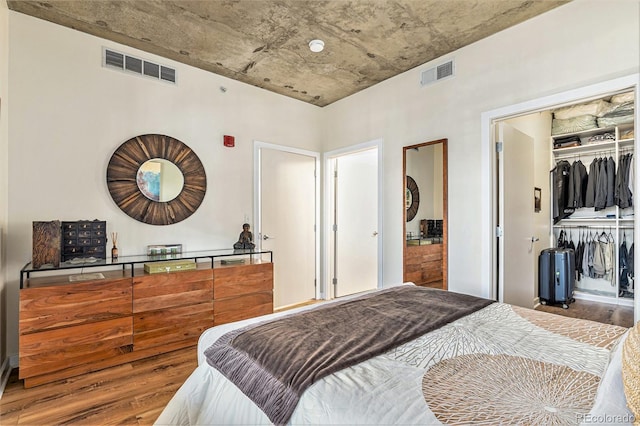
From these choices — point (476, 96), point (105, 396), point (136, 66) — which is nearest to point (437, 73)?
point (476, 96)

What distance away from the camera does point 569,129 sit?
4.27 m

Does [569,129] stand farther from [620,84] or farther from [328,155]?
[328,155]

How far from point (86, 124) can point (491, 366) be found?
3.34 m

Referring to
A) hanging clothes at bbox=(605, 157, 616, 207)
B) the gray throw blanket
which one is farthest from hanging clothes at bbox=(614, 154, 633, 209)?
the gray throw blanket

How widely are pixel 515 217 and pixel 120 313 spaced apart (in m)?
3.51

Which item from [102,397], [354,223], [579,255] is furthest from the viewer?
[354,223]

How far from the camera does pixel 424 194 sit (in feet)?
10.8

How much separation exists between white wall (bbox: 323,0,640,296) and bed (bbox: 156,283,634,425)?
1.38 metres

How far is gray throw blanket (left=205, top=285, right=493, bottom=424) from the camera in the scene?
1042 mm

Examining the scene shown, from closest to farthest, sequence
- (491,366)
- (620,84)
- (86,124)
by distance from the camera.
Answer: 1. (491,366)
2. (620,84)
3. (86,124)

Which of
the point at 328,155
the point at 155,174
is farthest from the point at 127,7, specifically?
the point at 328,155

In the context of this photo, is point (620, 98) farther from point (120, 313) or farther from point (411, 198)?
point (120, 313)

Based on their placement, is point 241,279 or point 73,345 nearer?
point 73,345

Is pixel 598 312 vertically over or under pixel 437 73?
under
